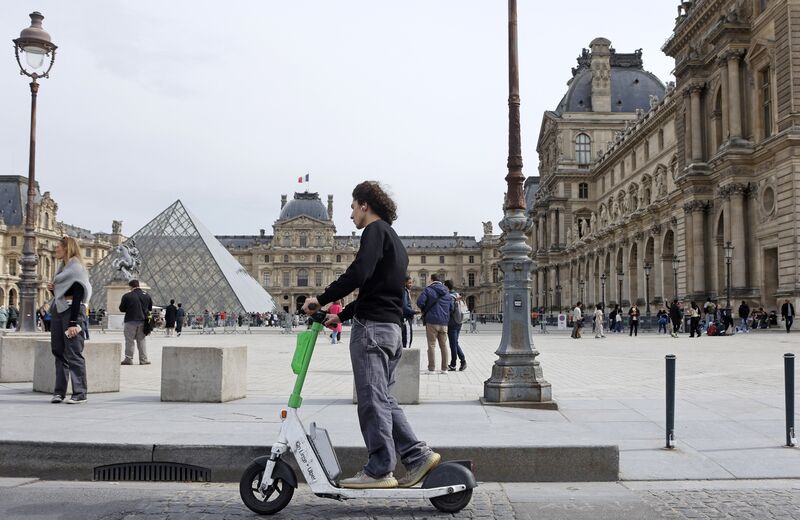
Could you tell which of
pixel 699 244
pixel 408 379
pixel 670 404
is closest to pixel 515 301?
pixel 408 379

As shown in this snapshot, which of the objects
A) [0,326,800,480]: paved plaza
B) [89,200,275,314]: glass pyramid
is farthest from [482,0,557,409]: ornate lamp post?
[89,200,275,314]: glass pyramid

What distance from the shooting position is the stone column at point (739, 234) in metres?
30.1

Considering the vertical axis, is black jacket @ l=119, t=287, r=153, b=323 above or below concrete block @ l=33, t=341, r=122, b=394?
above

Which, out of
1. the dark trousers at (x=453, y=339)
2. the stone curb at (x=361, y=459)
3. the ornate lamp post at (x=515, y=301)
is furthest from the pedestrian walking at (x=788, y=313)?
the stone curb at (x=361, y=459)

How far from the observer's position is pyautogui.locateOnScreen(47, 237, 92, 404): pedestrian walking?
26.2ft

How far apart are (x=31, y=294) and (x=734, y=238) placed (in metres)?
25.8

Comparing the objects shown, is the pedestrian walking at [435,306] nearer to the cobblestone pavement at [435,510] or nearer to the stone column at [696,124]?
the cobblestone pavement at [435,510]

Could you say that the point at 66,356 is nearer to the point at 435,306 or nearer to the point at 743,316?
the point at 435,306

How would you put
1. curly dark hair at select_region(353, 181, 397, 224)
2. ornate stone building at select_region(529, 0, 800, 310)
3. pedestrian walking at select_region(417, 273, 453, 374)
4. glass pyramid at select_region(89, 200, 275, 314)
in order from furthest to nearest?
glass pyramid at select_region(89, 200, 275, 314) < ornate stone building at select_region(529, 0, 800, 310) < pedestrian walking at select_region(417, 273, 453, 374) < curly dark hair at select_region(353, 181, 397, 224)

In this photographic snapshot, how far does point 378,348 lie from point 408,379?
3906mm

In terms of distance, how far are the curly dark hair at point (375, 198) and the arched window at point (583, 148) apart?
6501 cm

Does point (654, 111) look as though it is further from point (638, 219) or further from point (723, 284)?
point (723, 284)

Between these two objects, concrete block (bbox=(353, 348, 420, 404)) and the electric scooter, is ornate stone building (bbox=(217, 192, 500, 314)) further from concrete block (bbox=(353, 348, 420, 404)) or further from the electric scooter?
the electric scooter

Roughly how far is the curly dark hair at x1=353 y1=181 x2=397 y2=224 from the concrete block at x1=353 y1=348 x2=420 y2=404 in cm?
374
